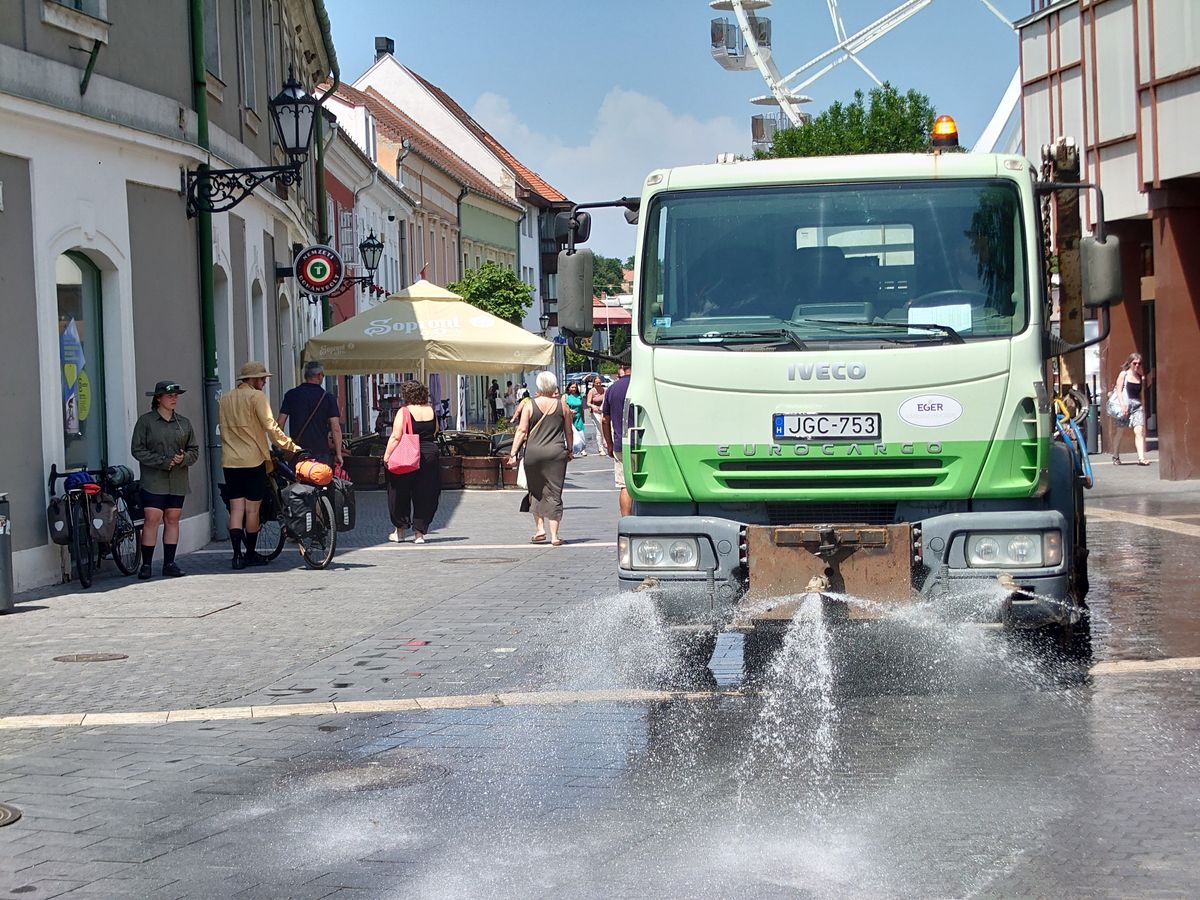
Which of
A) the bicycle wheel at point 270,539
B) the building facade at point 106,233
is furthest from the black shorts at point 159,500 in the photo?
the bicycle wheel at point 270,539

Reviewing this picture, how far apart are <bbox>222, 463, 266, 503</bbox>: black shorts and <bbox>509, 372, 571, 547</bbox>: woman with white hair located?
3.04 metres

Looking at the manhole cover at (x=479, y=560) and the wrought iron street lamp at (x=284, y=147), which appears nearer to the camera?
the manhole cover at (x=479, y=560)

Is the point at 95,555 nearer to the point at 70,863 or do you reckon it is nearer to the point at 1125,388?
the point at 70,863

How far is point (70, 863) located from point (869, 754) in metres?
3.10

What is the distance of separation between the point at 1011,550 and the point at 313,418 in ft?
34.2

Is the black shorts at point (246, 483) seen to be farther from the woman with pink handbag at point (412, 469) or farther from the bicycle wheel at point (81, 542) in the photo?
the woman with pink handbag at point (412, 469)

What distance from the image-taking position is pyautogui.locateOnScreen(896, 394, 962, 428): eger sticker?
318 inches

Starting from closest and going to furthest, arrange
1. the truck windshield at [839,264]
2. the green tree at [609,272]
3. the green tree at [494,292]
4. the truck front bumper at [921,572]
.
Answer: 1. the truck front bumper at [921,572]
2. the truck windshield at [839,264]
3. the green tree at [494,292]
4. the green tree at [609,272]

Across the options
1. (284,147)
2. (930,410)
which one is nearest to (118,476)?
(284,147)

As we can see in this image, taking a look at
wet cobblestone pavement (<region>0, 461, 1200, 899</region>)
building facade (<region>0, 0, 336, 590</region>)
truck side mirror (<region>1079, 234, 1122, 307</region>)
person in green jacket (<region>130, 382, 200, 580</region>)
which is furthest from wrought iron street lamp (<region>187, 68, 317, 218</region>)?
truck side mirror (<region>1079, 234, 1122, 307</region>)

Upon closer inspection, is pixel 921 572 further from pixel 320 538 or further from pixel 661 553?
pixel 320 538

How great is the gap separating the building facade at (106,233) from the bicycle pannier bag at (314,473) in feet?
5.84

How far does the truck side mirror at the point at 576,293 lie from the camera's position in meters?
9.14

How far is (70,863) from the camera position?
5.40 meters
